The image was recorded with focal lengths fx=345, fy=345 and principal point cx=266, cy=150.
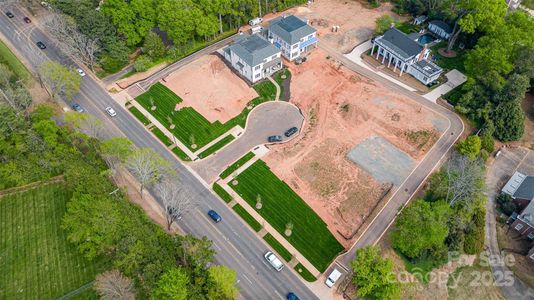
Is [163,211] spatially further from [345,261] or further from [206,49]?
[206,49]

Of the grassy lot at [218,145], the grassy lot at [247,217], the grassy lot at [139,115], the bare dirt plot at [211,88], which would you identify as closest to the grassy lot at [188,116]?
the bare dirt plot at [211,88]

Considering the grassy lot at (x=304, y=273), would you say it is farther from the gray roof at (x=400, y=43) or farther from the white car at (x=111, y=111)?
the gray roof at (x=400, y=43)

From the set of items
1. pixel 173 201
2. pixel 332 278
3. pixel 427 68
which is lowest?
pixel 332 278

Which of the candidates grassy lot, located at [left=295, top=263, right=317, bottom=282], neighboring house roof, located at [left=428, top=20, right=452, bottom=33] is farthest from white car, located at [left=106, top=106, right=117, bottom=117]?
neighboring house roof, located at [left=428, top=20, right=452, bottom=33]

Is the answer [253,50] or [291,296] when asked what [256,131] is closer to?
[253,50]

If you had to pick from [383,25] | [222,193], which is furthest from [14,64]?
[383,25]

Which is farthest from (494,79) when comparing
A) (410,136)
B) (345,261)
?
(345,261)
